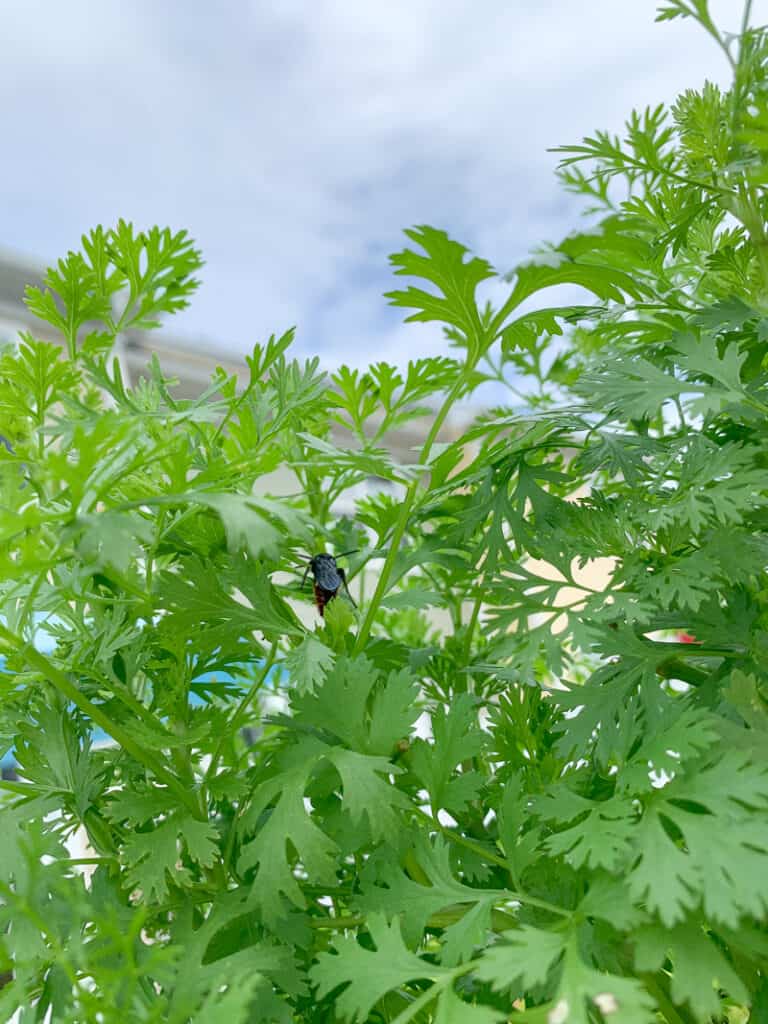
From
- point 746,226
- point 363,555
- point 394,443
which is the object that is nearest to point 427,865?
point 363,555

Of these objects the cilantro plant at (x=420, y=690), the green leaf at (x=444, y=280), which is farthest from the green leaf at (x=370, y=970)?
the green leaf at (x=444, y=280)

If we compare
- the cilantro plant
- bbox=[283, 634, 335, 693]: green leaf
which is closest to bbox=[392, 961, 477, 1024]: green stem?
the cilantro plant

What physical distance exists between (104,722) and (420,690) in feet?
0.46

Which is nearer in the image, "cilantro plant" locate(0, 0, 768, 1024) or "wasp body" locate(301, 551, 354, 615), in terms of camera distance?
"cilantro plant" locate(0, 0, 768, 1024)

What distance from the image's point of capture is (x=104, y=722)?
32 cm

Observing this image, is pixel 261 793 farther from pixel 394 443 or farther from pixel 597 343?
pixel 394 443

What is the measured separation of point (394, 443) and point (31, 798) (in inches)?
104

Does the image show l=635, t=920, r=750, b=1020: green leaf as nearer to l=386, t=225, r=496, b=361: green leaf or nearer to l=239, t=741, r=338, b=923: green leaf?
l=239, t=741, r=338, b=923: green leaf

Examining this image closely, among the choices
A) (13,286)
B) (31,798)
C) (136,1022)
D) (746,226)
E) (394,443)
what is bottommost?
(136,1022)

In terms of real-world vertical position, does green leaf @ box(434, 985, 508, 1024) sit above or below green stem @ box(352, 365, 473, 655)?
below

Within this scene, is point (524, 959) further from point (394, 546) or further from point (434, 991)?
point (394, 546)

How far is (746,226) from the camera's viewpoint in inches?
15.4

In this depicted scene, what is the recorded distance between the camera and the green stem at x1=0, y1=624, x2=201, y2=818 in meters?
0.30

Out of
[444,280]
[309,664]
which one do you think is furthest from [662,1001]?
[444,280]
